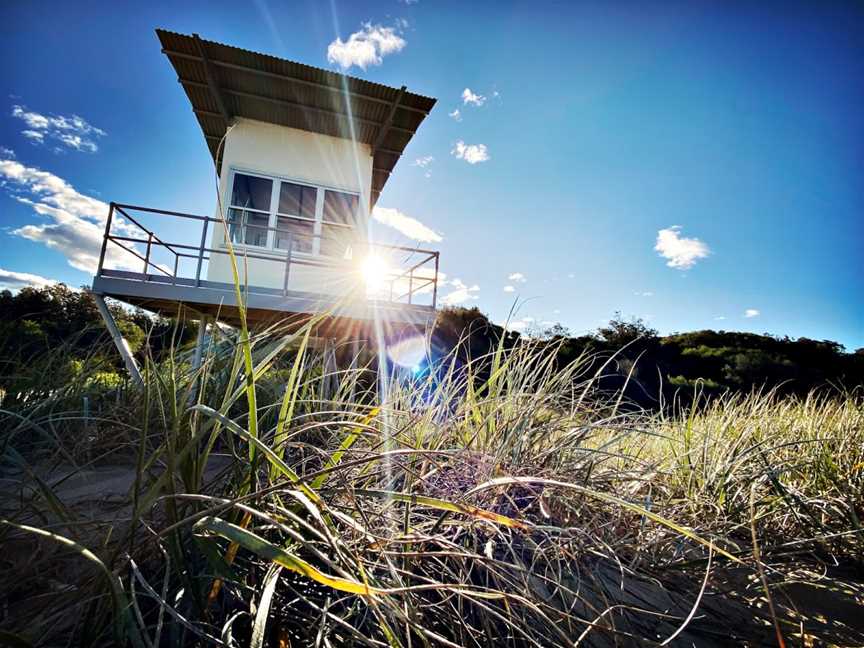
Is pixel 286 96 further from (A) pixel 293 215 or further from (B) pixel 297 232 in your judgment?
(B) pixel 297 232

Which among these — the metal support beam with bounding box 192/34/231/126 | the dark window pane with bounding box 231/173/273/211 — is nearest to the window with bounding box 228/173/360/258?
the dark window pane with bounding box 231/173/273/211

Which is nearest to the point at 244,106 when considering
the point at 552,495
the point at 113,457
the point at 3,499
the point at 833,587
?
the point at 113,457

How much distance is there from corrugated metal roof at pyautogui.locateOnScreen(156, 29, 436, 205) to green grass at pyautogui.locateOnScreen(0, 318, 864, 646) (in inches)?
268

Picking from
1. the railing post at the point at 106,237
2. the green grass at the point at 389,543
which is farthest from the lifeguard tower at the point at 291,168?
the green grass at the point at 389,543

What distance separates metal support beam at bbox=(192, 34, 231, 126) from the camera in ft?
21.1

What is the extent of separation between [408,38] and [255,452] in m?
7.66

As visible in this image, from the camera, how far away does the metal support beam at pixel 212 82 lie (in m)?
6.43

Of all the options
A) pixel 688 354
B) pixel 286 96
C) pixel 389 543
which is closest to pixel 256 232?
pixel 286 96

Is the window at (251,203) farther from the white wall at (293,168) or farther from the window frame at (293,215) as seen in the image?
the white wall at (293,168)

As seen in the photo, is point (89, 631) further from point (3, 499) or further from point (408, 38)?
point (408, 38)

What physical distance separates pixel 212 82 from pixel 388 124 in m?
2.91

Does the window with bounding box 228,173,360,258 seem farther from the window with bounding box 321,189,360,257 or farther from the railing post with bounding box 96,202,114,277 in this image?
the railing post with bounding box 96,202,114,277

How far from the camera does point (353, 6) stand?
7000 millimetres

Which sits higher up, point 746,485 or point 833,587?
point 746,485
